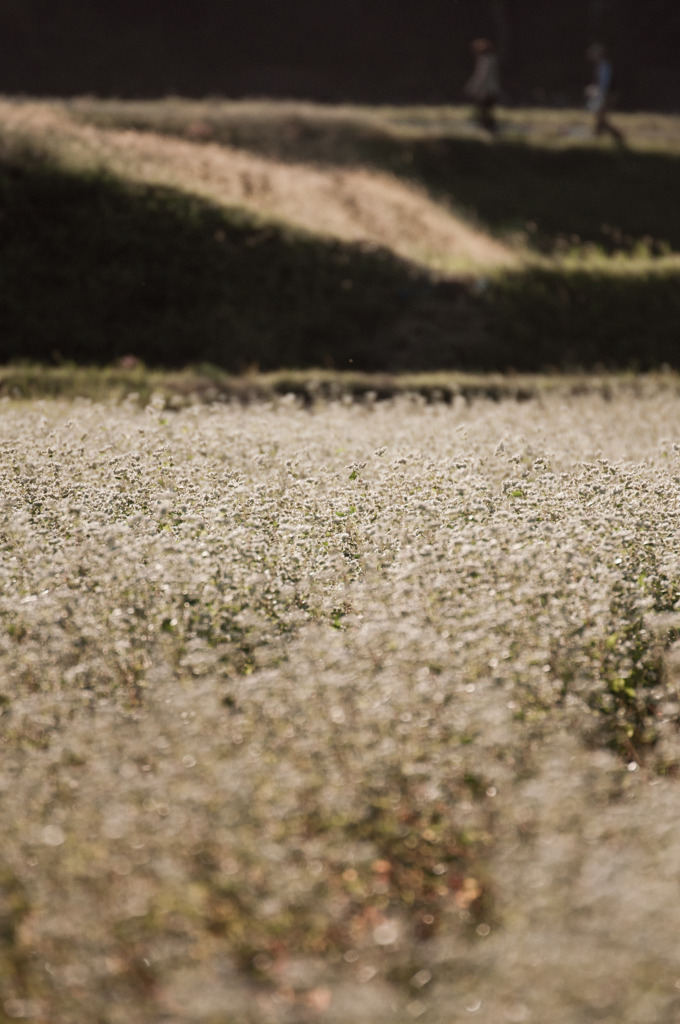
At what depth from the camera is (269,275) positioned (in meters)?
18.6

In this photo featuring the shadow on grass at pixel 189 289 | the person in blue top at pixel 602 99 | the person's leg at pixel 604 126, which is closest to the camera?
the shadow on grass at pixel 189 289

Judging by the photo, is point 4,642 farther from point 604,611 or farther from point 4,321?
point 4,321

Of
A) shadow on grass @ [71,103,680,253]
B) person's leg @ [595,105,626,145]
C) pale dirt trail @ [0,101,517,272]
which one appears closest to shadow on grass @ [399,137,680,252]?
shadow on grass @ [71,103,680,253]

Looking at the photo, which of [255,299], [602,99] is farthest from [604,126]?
[255,299]

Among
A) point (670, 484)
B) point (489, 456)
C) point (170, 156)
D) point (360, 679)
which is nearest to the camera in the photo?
point (360, 679)

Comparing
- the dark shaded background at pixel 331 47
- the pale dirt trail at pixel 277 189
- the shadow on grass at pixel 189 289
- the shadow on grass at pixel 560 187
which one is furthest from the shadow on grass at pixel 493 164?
the dark shaded background at pixel 331 47

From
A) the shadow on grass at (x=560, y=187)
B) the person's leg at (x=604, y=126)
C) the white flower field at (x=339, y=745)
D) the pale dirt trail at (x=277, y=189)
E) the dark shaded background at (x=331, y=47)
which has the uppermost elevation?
the dark shaded background at (x=331, y=47)

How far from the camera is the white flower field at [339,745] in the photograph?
372 cm

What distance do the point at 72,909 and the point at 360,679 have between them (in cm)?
195

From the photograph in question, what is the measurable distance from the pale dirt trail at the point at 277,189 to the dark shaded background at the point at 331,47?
22018mm

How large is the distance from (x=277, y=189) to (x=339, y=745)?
1935 centimetres

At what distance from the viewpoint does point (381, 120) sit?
3162cm

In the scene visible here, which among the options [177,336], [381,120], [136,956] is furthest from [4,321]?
[381,120]

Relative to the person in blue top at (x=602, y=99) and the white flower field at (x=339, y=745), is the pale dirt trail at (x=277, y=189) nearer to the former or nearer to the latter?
the person in blue top at (x=602, y=99)
